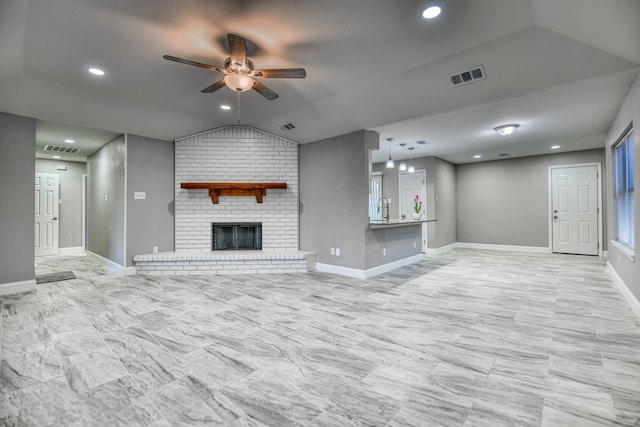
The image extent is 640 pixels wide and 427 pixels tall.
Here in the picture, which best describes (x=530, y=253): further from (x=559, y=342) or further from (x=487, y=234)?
(x=559, y=342)

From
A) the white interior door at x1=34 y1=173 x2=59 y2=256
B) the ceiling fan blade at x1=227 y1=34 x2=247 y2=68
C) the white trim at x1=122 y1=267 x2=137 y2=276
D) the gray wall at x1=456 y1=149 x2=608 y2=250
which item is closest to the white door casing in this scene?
the gray wall at x1=456 y1=149 x2=608 y2=250

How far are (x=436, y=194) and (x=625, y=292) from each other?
14.2 feet

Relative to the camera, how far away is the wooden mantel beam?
5.41 m

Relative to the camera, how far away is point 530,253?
7.51 meters

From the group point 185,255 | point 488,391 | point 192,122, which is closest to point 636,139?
point 488,391

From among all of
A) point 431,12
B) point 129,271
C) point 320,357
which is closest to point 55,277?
point 129,271

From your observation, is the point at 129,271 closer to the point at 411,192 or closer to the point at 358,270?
the point at 358,270

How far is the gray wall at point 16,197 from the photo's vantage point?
4027 millimetres

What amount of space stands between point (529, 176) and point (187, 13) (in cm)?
853

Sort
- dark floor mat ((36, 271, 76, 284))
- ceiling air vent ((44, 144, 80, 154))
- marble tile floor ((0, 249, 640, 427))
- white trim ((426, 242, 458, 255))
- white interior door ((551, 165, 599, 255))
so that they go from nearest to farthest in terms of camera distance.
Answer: marble tile floor ((0, 249, 640, 427)) → dark floor mat ((36, 271, 76, 284)) → ceiling air vent ((44, 144, 80, 154)) → white interior door ((551, 165, 599, 255)) → white trim ((426, 242, 458, 255))

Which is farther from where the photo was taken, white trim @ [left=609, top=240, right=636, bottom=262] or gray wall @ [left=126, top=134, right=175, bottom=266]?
gray wall @ [left=126, top=134, right=175, bottom=266]

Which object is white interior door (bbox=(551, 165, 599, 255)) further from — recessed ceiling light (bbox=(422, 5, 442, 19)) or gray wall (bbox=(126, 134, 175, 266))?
gray wall (bbox=(126, 134, 175, 266))

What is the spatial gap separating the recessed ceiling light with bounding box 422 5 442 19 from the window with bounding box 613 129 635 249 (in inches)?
129

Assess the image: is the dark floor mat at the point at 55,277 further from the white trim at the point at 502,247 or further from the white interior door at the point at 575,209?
the white interior door at the point at 575,209
